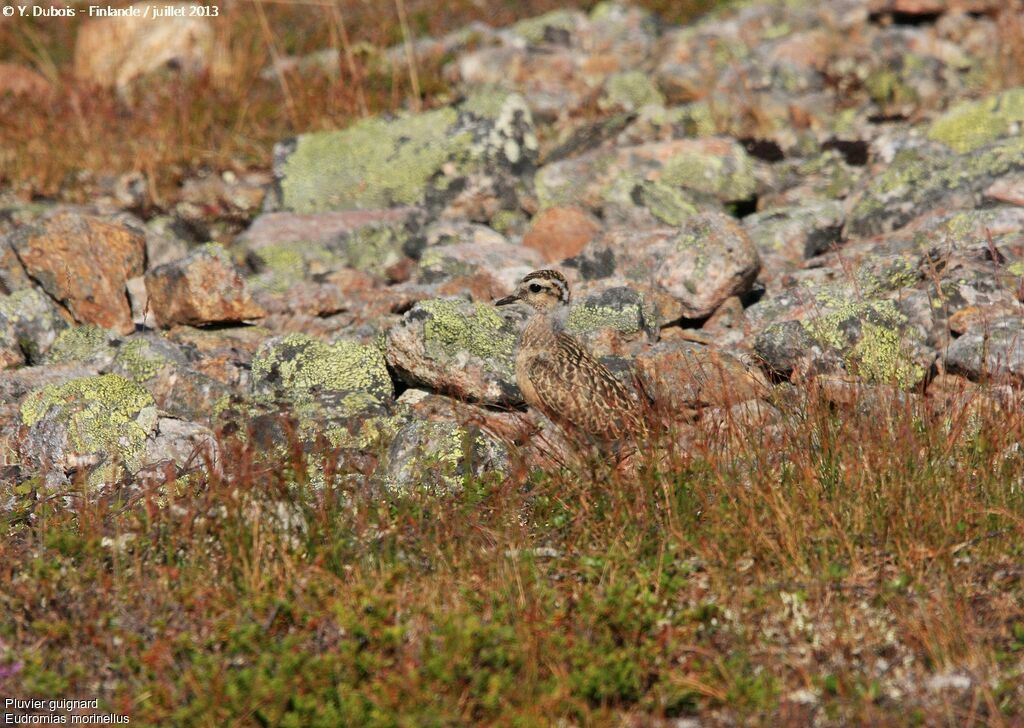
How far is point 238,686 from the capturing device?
5.12 metres

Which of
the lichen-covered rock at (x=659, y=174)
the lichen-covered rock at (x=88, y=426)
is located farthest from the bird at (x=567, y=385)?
the lichen-covered rock at (x=659, y=174)

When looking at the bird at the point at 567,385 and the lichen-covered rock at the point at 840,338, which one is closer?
the bird at the point at 567,385

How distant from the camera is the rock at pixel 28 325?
975 cm

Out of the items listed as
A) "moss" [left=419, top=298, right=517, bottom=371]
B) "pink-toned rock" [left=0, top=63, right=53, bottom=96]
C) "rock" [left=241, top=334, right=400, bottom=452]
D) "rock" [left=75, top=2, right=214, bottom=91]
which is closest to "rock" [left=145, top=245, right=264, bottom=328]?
"rock" [left=241, top=334, right=400, bottom=452]

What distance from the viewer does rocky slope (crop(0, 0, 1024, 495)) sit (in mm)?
7977

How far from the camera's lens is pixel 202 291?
10219 millimetres

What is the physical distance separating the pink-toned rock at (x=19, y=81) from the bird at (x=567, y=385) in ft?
34.2

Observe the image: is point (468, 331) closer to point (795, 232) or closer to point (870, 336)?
point (870, 336)

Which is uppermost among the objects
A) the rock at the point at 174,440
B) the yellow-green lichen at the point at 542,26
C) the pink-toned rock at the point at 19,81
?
the pink-toned rock at the point at 19,81

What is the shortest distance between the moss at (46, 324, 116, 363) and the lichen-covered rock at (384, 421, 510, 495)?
3.42 m

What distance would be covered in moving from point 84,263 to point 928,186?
752 cm

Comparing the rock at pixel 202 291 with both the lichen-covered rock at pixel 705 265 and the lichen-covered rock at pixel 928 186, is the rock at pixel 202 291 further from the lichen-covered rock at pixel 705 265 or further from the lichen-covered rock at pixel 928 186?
the lichen-covered rock at pixel 928 186

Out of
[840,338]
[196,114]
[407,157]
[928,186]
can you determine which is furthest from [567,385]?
[196,114]

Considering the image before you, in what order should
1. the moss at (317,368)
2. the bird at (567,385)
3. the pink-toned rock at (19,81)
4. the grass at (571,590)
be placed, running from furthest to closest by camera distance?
the pink-toned rock at (19,81) < the moss at (317,368) < the bird at (567,385) < the grass at (571,590)
